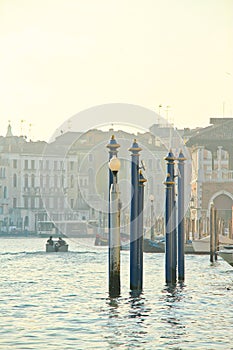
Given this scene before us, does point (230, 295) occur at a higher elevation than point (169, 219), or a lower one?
lower

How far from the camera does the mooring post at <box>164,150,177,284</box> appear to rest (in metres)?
20.8

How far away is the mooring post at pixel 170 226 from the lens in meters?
20.8

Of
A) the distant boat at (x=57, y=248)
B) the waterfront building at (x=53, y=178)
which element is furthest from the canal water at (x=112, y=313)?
the waterfront building at (x=53, y=178)

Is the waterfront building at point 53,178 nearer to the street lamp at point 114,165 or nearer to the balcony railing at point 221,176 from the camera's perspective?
the balcony railing at point 221,176

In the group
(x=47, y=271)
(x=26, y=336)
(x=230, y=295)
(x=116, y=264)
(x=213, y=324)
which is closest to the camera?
(x=26, y=336)

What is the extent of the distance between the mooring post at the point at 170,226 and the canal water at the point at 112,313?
0.30 metres

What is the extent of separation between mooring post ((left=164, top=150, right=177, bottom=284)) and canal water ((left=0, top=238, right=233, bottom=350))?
30 cm

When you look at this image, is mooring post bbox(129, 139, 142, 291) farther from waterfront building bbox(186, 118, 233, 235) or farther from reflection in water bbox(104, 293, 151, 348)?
waterfront building bbox(186, 118, 233, 235)

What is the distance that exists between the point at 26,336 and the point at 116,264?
2873mm

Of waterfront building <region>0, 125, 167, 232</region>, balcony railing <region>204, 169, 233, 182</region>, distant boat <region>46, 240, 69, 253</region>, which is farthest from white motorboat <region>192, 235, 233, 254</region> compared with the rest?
waterfront building <region>0, 125, 167, 232</region>

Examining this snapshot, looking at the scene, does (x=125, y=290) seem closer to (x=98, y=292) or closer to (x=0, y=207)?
(x=98, y=292)

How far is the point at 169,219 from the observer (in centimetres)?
2123

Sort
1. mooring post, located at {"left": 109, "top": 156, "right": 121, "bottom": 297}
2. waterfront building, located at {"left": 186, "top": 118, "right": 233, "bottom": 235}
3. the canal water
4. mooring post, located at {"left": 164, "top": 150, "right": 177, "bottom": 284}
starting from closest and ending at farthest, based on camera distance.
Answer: the canal water < mooring post, located at {"left": 109, "top": 156, "right": 121, "bottom": 297} < mooring post, located at {"left": 164, "top": 150, "right": 177, "bottom": 284} < waterfront building, located at {"left": 186, "top": 118, "right": 233, "bottom": 235}

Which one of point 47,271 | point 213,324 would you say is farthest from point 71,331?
point 47,271
